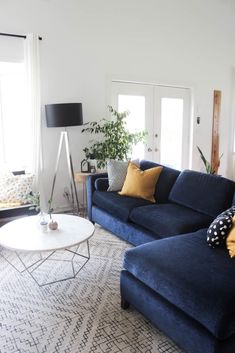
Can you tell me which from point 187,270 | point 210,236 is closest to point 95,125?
point 210,236

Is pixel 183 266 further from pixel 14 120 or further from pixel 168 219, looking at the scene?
pixel 14 120

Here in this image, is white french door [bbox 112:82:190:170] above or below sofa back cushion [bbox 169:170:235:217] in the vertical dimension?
above

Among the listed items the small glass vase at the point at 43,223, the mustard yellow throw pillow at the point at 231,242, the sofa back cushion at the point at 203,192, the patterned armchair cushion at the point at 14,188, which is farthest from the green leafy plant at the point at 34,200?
the mustard yellow throw pillow at the point at 231,242

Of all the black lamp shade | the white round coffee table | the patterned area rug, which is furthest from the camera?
the black lamp shade

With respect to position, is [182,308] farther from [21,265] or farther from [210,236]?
[21,265]

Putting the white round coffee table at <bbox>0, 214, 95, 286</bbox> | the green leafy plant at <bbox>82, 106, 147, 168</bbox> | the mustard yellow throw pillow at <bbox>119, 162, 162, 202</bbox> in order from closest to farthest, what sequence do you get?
the white round coffee table at <bbox>0, 214, 95, 286</bbox>, the mustard yellow throw pillow at <bbox>119, 162, 162, 202</bbox>, the green leafy plant at <bbox>82, 106, 147, 168</bbox>

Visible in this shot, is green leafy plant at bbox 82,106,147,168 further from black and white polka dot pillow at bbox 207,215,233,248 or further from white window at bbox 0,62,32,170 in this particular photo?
black and white polka dot pillow at bbox 207,215,233,248

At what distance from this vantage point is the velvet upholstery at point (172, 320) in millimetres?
1562

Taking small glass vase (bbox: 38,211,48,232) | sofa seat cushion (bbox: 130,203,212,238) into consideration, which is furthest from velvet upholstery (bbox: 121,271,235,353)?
small glass vase (bbox: 38,211,48,232)

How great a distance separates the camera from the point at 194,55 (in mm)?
5527

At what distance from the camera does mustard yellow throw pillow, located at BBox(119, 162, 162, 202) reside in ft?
11.5

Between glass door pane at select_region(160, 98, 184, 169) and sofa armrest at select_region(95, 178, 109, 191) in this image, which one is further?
glass door pane at select_region(160, 98, 184, 169)

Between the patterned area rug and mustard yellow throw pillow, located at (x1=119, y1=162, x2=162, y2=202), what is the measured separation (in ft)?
3.08

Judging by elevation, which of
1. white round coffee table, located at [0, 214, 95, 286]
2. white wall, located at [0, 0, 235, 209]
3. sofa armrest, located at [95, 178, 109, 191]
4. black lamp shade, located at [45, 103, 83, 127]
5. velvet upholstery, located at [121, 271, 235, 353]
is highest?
white wall, located at [0, 0, 235, 209]
